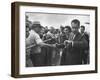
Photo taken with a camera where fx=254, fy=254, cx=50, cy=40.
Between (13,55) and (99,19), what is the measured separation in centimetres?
79

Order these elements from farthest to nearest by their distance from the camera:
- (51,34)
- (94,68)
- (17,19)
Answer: (94,68), (51,34), (17,19)

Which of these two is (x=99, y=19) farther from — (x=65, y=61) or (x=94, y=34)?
(x=65, y=61)

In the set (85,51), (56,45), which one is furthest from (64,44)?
(85,51)

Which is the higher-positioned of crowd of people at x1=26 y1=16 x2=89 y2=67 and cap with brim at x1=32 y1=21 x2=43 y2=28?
cap with brim at x1=32 y1=21 x2=43 y2=28

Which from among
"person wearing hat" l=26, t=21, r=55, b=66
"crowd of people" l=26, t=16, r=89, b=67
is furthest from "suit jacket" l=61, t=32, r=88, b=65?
"person wearing hat" l=26, t=21, r=55, b=66

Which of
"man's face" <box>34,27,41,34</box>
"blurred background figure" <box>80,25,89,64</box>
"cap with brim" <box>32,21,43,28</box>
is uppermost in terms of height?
"cap with brim" <box>32,21,43,28</box>

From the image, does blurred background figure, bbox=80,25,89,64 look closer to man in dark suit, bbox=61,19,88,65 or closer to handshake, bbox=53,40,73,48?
man in dark suit, bbox=61,19,88,65

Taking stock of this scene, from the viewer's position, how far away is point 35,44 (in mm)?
1842

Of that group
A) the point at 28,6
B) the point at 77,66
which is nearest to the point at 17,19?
the point at 28,6

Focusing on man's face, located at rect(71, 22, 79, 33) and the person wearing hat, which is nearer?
the person wearing hat

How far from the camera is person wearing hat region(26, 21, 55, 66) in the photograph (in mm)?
1828

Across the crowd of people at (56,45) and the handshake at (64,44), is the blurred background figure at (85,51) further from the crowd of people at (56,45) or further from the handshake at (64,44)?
the handshake at (64,44)

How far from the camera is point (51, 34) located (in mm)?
1896

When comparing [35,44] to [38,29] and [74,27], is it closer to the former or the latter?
[38,29]
